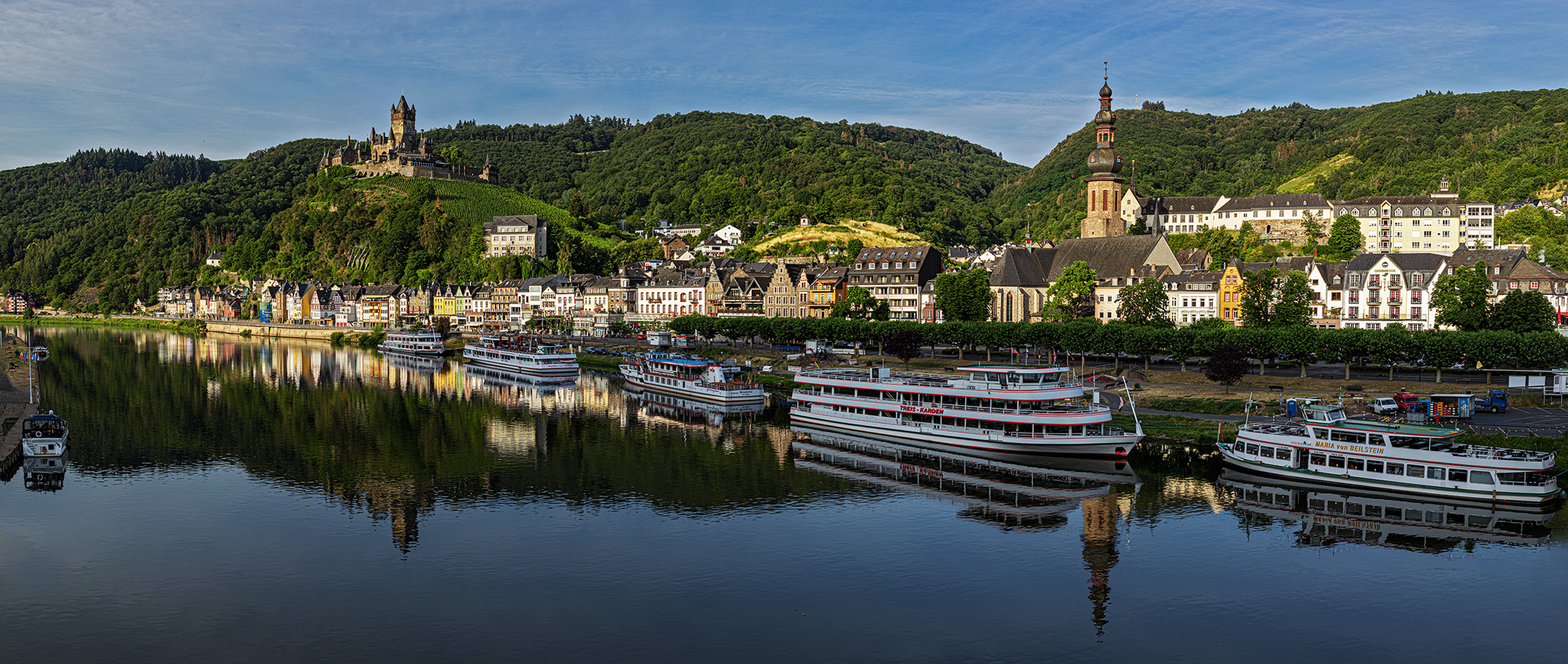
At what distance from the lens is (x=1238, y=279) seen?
85688mm

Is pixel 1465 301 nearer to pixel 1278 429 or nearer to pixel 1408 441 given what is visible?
pixel 1278 429

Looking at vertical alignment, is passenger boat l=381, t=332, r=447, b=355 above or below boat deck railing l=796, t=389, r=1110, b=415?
above

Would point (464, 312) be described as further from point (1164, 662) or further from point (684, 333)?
point (1164, 662)

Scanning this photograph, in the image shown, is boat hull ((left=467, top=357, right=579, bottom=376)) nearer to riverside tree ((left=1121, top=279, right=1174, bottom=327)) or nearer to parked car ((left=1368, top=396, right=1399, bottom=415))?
riverside tree ((left=1121, top=279, right=1174, bottom=327))

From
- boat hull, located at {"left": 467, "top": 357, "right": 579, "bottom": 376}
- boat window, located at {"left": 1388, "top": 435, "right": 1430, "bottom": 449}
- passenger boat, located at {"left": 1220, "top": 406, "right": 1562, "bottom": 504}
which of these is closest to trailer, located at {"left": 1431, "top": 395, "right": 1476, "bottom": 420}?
passenger boat, located at {"left": 1220, "top": 406, "right": 1562, "bottom": 504}

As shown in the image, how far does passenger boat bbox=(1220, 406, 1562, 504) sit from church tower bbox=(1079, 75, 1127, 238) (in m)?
62.5

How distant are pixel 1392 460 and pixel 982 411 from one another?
16944 millimetres

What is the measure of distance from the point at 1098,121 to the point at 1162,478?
219 feet

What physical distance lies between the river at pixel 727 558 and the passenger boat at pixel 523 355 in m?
31.7

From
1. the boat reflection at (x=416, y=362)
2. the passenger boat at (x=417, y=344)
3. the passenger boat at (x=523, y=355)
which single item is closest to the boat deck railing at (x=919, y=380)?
the passenger boat at (x=523, y=355)

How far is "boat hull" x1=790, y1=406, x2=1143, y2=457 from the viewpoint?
153 ft

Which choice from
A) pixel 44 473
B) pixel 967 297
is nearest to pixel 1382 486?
pixel 967 297

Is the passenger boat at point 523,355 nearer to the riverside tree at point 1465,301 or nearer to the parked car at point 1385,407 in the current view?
the parked car at point 1385,407

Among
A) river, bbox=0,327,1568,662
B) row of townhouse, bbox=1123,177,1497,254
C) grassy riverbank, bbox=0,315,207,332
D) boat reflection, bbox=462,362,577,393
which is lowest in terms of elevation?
river, bbox=0,327,1568,662
